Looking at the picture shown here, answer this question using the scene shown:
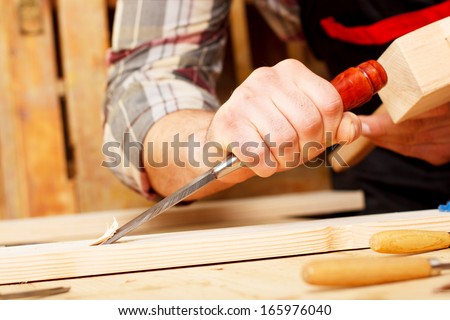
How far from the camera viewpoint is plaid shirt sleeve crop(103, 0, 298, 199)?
1.27 meters

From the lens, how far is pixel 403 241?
28.7 inches

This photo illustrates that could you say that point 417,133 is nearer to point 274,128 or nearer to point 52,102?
point 274,128

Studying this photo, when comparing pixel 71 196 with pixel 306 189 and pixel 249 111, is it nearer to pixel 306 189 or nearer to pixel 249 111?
pixel 306 189

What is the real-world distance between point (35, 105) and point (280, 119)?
1452 millimetres

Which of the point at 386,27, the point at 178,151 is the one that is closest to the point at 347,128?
the point at 178,151

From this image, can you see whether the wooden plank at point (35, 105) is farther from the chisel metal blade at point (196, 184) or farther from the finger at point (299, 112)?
the finger at point (299, 112)

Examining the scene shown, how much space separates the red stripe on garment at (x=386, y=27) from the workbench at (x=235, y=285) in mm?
617

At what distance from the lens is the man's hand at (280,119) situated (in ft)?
2.63

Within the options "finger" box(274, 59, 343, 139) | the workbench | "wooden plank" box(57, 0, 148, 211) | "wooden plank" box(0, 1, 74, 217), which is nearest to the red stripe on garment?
"finger" box(274, 59, 343, 139)

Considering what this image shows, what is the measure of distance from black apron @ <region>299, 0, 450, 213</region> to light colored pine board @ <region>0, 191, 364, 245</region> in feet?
0.62

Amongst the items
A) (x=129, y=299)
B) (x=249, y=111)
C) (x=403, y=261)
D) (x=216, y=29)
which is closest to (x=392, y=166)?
(x=216, y=29)

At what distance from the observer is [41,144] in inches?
81.0

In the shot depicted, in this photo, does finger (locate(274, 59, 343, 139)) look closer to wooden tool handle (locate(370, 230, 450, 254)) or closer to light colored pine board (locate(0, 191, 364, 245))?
wooden tool handle (locate(370, 230, 450, 254))

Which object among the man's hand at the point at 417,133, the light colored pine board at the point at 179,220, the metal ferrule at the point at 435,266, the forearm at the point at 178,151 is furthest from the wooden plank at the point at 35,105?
the metal ferrule at the point at 435,266
